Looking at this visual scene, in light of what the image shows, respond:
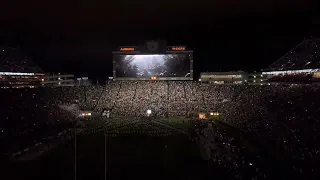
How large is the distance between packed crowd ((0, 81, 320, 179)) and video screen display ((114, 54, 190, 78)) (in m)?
2.21

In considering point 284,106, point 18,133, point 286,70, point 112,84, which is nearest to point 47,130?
point 18,133

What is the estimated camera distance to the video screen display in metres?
69.2

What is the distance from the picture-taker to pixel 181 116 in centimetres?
5053

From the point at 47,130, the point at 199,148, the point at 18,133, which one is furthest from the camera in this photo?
the point at 47,130

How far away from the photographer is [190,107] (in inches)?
2167

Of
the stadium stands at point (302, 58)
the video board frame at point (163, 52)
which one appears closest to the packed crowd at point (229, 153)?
the stadium stands at point (302, 58)

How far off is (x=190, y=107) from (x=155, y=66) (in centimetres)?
1803

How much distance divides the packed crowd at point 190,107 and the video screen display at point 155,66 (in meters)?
2.21

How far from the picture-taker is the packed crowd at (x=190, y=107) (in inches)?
1005

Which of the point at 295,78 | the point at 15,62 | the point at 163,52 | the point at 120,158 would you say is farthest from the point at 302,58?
→ the point at 15,62

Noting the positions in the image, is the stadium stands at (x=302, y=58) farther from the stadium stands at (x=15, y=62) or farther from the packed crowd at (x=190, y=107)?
the stadium stands at (x=15, y=62)

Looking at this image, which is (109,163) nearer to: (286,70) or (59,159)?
(59,159)

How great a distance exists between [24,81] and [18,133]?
4267cm

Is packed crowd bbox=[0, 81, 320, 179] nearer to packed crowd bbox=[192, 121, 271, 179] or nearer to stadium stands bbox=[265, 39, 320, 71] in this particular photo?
packed crowd bbox=[192, 121, 271, 179]
